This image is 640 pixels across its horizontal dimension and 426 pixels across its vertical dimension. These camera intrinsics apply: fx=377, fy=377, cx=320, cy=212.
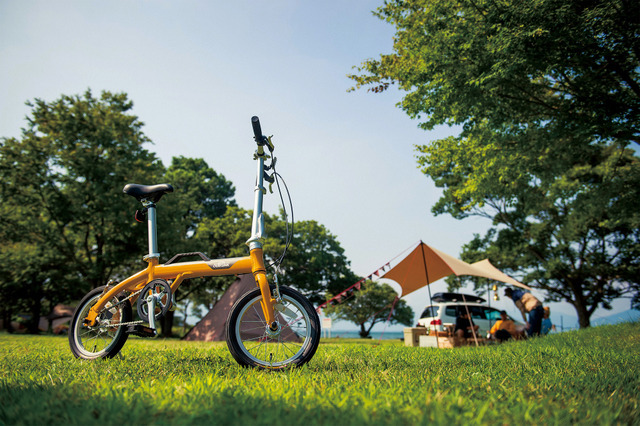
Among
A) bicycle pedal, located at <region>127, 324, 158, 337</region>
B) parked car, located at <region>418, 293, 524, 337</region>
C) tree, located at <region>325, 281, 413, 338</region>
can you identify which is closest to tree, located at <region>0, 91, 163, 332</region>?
parked car, located at <region>418, 293, 524, 337</region>

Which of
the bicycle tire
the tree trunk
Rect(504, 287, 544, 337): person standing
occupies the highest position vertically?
the bicycle tire

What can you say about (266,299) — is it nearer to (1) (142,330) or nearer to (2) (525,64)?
(1) (142,330)

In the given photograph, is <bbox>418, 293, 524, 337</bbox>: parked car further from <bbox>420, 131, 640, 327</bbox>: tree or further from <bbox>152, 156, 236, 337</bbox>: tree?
<bbox>152, 156, 236, 337</bbox>: tree

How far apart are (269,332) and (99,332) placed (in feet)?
6.43

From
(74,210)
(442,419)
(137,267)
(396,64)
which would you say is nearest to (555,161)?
(396,64)

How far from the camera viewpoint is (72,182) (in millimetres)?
16828

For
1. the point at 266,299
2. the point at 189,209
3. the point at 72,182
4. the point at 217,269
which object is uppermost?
the point at 189,209

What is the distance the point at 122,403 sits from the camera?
1.69 m

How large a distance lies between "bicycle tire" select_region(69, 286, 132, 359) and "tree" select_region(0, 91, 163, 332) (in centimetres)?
1415

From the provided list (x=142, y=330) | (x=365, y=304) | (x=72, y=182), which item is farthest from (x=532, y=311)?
(x=365, y=304)

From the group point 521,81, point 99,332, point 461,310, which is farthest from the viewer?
point 461,310

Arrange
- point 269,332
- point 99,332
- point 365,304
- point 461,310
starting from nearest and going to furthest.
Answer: point 269,332 < point 99,332 < point 461,310 < point 365,304

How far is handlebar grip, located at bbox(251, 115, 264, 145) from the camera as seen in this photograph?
326 cm

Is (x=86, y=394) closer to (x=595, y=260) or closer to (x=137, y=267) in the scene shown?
(x=137, y=267)
